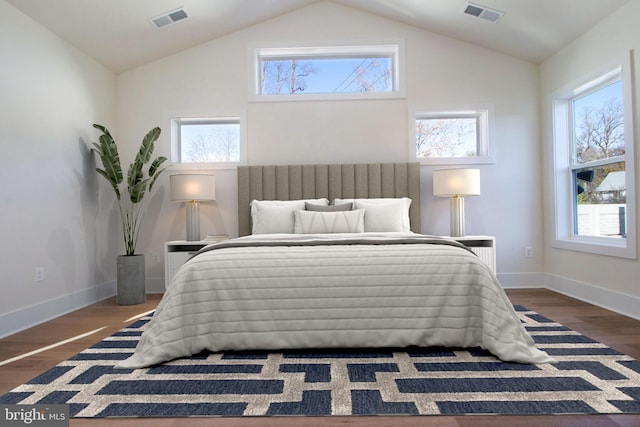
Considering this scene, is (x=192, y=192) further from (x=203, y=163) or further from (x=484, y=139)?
(x=484, y=139)

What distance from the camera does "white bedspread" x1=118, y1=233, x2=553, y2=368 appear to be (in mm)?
2180

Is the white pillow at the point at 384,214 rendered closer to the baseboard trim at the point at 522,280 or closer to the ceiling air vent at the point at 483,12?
the baseboard trim at the point at 522,280

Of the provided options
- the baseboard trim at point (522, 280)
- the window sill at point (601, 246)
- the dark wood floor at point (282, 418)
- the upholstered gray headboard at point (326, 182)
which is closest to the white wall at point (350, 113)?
the baseboard trim at point (522, 280)

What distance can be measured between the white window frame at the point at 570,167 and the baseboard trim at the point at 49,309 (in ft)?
15.4

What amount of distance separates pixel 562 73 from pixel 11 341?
524 centimetres

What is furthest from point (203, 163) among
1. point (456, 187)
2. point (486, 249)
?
point (486, 249)

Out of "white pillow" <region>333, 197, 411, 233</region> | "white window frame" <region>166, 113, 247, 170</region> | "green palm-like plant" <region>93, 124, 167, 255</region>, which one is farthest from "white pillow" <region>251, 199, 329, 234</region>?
"green palm-like plant" <region>93, 124, 167, 255</region>

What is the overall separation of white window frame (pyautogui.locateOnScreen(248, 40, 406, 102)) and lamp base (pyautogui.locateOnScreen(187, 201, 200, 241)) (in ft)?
4.55

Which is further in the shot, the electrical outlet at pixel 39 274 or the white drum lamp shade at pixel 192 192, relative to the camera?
the white drum lamp shade at pixel 192 192

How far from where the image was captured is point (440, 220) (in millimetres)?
4348

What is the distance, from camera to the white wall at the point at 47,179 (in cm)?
287

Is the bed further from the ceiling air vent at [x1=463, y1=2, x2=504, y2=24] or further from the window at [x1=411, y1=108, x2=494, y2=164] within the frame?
the ceiling air vent at [x1=463, y1=2, x2=504, y2=24]

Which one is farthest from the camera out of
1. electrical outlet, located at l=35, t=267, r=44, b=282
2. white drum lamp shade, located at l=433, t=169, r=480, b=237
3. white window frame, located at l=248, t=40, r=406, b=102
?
white window frame, located at l=248, t=40, r=406, b=102

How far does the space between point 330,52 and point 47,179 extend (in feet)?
10.3
